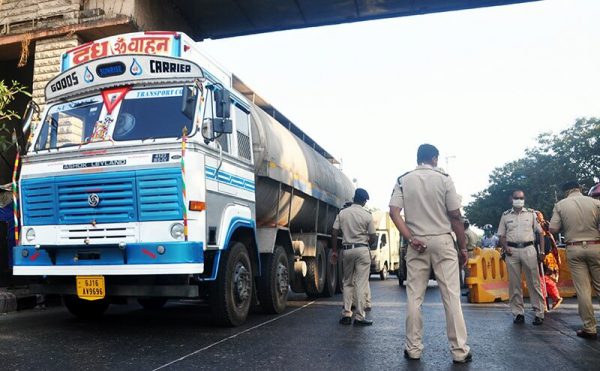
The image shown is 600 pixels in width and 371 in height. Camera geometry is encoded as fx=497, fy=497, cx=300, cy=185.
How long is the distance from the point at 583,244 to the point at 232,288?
4.47m

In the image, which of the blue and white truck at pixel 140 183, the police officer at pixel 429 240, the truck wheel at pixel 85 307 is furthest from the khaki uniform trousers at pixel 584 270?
the truck wheel at pixel 85 307

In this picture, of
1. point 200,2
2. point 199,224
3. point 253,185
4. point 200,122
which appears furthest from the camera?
point 200,2

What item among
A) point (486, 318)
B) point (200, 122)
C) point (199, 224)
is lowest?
point (486, 318)

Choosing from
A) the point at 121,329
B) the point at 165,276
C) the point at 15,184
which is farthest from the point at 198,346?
the point at 15,184

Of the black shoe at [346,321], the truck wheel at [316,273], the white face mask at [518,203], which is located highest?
the white face mask at [518,203]

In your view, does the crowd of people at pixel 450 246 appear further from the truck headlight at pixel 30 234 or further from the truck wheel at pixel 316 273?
the truck headlight at pixel 30 234

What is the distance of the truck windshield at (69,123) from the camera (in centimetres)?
621

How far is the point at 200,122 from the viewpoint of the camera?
19.5 ft

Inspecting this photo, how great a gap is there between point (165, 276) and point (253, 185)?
7.33ft

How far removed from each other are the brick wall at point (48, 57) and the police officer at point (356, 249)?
8.56 m

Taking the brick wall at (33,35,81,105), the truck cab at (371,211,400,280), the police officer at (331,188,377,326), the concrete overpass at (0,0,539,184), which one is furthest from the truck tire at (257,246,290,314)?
the truck cab at (371,211,400,280)

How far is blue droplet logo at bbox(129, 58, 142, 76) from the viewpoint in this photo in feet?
20.5

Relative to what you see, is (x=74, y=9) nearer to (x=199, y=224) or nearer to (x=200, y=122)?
(x=200, y=122)

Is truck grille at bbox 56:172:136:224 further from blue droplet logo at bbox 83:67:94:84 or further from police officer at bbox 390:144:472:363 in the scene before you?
police officer at bbox 390:144:472:363
